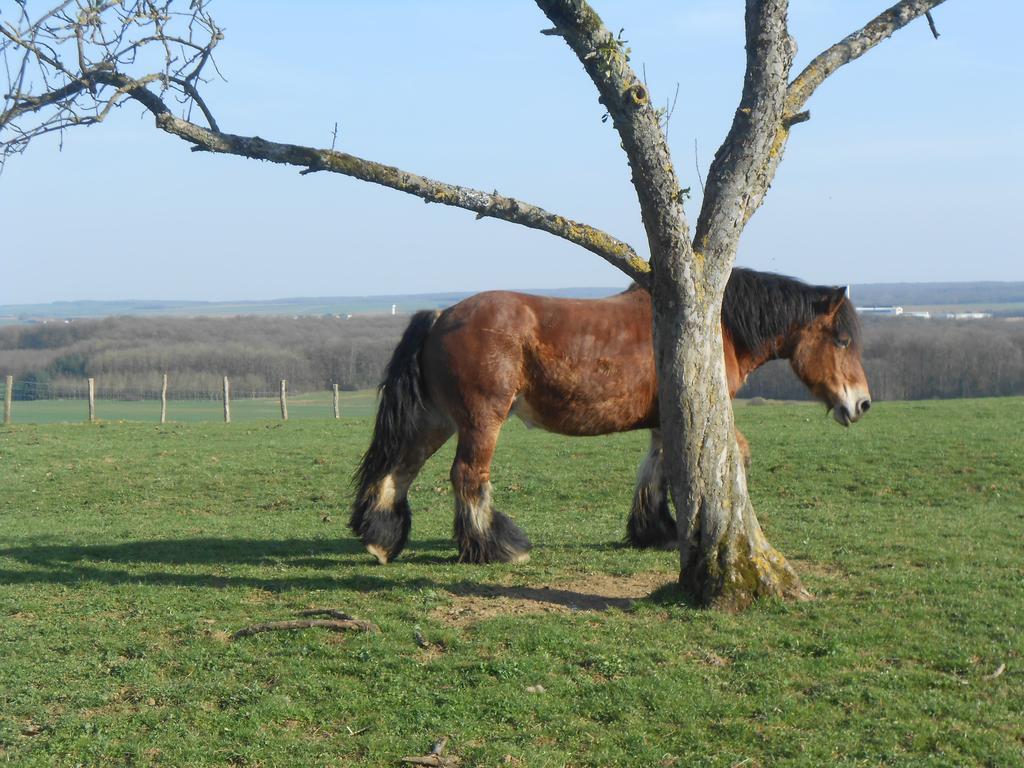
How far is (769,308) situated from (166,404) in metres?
40.7

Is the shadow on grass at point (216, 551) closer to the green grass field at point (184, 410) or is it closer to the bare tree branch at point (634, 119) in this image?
the bare tree branch at point (634, 119)

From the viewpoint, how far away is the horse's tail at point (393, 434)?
9664mm

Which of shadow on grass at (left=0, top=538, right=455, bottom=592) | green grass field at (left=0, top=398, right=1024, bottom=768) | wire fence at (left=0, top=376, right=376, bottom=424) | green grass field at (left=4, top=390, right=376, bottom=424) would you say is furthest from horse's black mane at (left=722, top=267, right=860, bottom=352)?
green grass field at (left=4, top=390, right=376, bottom=424)

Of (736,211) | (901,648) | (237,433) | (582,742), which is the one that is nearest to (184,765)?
(582,742)

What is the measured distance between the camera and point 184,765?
5.50 meters

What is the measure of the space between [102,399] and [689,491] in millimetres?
59906

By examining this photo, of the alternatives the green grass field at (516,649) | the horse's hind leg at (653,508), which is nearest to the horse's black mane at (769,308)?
the horse's hind leg at (653,508)

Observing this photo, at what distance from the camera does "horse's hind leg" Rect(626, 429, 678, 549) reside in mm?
10070

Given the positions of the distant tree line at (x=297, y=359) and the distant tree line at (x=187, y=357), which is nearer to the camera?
the distant tree line at (x=297, y=359)

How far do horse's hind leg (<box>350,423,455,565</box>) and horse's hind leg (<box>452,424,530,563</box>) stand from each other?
652 mm

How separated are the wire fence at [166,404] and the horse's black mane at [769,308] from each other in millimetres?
27160

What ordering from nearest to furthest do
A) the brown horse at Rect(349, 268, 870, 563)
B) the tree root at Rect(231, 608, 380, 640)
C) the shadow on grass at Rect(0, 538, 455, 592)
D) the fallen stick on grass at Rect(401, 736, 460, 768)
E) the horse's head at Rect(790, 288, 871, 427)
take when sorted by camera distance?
1. the fallen stick on grass at Rect(401, 736, 460, 768)
2. the tree root at Rect(231, 608, 380, 640)
3. the shadow on grass at Rect(0, 538, 455, 592)
4. the brown horse at Rect(349, 268, 870, 563)
5. the horse's head at Rect(790, 288, 871, 427)

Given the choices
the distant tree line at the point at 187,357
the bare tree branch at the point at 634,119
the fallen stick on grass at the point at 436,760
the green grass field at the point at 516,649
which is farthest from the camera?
the distant tree line at the point at 187,357

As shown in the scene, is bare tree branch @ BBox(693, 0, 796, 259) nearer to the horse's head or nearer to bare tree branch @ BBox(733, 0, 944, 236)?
bare tree branch @ BBox(733, 0, 944, 236)
